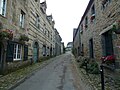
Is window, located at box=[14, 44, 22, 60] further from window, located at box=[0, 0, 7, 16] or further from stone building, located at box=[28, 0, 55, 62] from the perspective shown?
window, located at box=[0, 0, 7, 16]

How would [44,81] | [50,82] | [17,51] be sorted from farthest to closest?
[17,51] → [44,81] → [50,82]

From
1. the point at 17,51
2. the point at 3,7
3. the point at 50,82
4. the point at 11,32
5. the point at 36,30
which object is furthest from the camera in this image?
the point at 36,30

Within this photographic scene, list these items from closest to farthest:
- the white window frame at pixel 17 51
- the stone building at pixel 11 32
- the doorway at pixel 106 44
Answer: the doorway at pixel 106 44
the stone building at pixel 11 32
the white window frame at pixel 17 51

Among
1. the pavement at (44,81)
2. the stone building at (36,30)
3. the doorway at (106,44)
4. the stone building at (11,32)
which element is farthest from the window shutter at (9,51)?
the doorway at (106,44)

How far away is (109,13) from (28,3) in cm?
822

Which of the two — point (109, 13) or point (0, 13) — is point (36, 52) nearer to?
point (0, 13)

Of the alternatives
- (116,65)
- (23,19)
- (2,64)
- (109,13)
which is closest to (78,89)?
(116,65)

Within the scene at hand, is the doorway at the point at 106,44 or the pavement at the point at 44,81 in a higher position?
the doorway at the point at 106,44

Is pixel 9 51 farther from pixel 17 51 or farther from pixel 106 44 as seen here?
pixel 106 44

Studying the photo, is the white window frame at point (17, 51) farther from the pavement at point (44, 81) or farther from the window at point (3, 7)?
the window at point (3, 7)

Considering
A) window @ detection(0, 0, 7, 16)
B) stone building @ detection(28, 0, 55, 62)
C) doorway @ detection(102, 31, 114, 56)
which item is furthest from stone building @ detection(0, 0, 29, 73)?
doorway @ detection(102, 31, 114, 56)

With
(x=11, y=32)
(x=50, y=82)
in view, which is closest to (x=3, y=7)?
(x=11, y=32)

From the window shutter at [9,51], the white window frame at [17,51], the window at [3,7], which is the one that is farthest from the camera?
the white window frame at [17,51]

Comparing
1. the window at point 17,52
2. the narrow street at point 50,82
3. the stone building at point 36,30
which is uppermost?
the stone building at point 36,30
